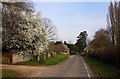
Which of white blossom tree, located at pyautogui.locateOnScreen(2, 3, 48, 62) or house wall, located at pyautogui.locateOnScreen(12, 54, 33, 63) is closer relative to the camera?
white blossom tree, located at pyautogui.locateOnScreen(2, 3, 48, 62)

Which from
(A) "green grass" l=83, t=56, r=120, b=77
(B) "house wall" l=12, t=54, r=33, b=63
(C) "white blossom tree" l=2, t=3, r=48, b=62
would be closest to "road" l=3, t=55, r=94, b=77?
(A) "green grass" l=83, t=56, r=120, b=77

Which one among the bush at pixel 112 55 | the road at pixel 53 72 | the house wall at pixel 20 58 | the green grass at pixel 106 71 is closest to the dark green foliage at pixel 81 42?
the house wall at pixel 20 58

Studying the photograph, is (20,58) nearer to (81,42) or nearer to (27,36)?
(27,36)

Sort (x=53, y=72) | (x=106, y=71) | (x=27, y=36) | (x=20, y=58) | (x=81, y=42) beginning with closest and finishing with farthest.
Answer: (x=53, y=72)
(x=106, y=71)
(x=27, y=36)
(x=20, y=58)
(x=81, y=42)

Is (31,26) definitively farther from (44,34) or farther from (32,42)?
(44,34)

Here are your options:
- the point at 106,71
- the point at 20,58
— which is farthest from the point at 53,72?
the point at 20,58

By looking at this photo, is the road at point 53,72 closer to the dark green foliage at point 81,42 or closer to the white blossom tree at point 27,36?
the white blossom tree at point 27,36

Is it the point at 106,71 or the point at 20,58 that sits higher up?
the point at 20,58

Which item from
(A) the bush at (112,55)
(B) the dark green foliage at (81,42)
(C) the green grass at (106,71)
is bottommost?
(C) the green grass at (106,71)

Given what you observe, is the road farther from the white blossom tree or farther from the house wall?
the house wall

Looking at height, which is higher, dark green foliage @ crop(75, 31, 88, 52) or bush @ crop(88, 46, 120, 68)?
dark green foliage @ crop(75, 31, 88, 52)

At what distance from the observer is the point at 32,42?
156ft

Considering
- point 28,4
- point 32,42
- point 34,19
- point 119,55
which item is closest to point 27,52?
point 32,42

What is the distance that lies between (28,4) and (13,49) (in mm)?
21699
